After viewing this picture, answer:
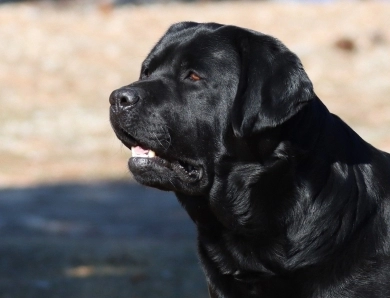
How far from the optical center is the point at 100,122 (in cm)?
1872

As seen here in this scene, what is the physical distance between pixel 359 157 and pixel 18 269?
558cm

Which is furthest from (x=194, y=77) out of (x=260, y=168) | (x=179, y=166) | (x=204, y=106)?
(x=260, y=168)

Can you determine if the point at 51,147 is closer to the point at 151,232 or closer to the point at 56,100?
the point at 56,100

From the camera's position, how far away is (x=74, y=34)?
24.1 metres

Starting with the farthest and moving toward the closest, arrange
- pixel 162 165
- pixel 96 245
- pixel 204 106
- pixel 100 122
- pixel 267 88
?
pixel 100 122 < pixel 96 245 < pixel 162 165 < pixel 204 106 < pixel 267 88

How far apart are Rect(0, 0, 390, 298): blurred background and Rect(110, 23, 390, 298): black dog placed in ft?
12.7

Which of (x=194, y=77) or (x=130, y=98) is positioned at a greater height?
(x=194, y=77)

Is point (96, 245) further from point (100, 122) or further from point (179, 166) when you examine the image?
point (100, 122)

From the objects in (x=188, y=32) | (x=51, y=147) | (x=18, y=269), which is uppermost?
(x=188, y=32)

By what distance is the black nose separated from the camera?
441 centimetres

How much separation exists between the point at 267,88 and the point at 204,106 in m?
0.37

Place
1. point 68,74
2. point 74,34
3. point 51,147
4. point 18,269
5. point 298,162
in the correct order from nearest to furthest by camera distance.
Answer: point 298,162 → point 18,269 → point 51,147 → point 68,74 → point 74,34

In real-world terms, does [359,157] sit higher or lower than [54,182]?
higher

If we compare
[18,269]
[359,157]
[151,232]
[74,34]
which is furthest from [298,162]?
[74,34]
